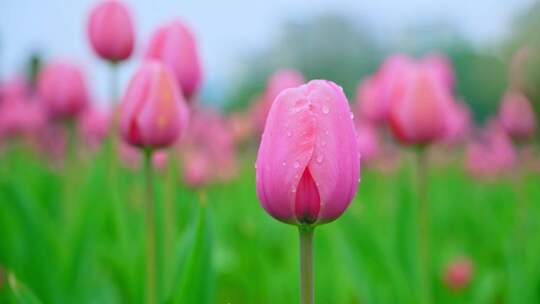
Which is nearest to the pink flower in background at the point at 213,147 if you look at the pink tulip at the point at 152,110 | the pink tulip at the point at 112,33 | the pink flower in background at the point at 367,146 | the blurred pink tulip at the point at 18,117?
the pink flower in background at the point at 367,146

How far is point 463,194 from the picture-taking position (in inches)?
174

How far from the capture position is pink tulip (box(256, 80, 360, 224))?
59 cm

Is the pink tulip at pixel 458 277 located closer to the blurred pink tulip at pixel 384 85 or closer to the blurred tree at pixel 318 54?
the blurred pink tulip at pixel 384 85

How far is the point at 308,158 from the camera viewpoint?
59 cm

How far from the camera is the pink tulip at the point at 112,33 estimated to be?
1321 millimetres

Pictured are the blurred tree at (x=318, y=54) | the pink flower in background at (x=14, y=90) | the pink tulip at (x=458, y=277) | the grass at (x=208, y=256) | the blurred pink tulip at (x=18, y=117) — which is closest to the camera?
the grass at (x=208, y=256)

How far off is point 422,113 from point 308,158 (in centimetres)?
64

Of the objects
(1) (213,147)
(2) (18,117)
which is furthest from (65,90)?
(1) (213,147)

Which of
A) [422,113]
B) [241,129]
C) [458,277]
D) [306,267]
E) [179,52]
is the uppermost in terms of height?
[179,52]

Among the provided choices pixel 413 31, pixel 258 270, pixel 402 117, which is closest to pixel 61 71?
pixel 258 270

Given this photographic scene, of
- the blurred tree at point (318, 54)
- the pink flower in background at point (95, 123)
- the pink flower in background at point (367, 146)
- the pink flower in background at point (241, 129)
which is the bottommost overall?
the pink flower in background at point (241, 129)

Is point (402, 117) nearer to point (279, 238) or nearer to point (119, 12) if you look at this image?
point (119, 12)

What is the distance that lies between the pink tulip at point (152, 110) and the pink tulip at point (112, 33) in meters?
0.39

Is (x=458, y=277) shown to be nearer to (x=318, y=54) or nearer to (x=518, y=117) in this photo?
(x=518, y=117)
